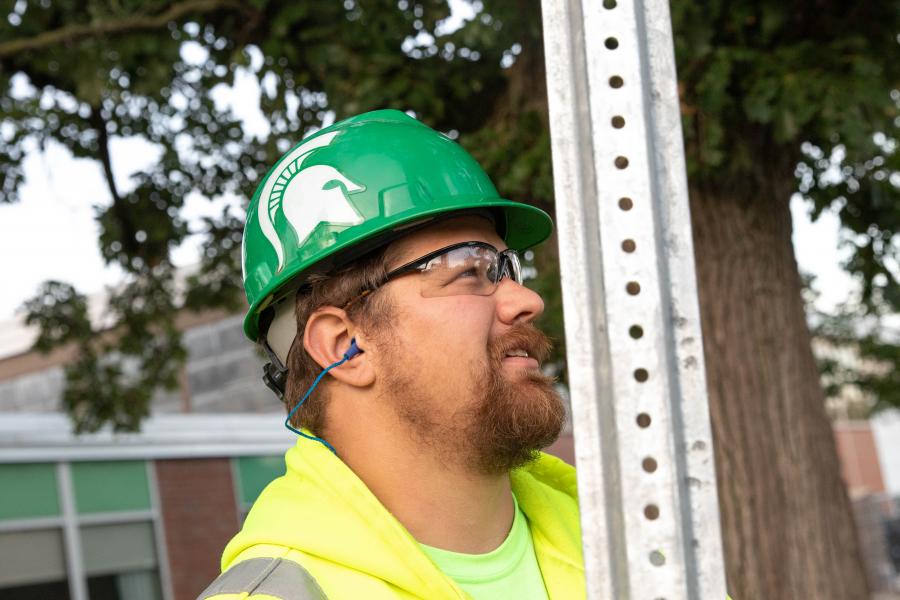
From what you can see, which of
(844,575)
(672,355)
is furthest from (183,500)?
(672,355)

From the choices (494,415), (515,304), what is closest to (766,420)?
(515,304)

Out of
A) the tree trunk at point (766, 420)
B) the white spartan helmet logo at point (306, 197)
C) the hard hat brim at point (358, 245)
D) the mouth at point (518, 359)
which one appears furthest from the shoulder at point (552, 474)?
the tree trunk at point (766, 420)

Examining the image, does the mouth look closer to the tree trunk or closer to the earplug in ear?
the earplug in ear

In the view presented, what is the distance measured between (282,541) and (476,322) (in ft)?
2.03

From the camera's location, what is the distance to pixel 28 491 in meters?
13.5

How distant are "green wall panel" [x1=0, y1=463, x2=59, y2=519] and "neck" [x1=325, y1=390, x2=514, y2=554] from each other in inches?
477

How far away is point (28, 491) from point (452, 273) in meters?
12.4

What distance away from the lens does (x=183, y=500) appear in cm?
1566

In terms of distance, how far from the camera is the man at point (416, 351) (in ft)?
7.23

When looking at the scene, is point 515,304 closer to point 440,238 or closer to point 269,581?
point 440,238

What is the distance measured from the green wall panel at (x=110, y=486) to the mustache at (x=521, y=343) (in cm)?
1286

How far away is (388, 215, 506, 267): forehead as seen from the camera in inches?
92.7

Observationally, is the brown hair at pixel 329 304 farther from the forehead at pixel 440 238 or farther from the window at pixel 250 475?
the window at pixel 250 475

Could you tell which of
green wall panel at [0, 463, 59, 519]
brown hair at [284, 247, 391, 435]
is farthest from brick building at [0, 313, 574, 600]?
brown hair at [284, 247, 391, 435]
